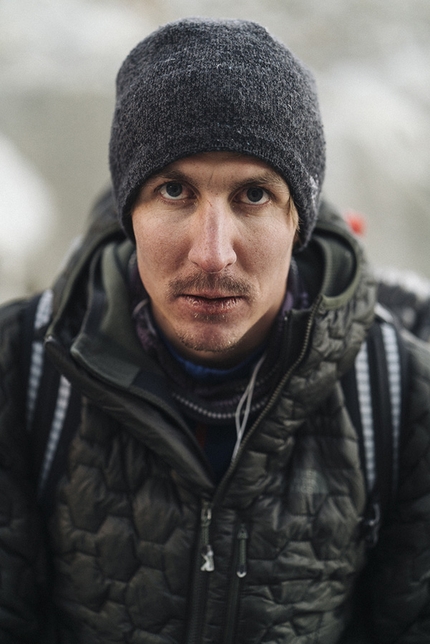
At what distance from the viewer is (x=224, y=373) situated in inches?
67.3

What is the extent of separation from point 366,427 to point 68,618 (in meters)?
1.06

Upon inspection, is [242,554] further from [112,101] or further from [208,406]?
[112,101]

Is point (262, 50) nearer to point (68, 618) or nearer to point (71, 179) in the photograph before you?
point (68, 618)

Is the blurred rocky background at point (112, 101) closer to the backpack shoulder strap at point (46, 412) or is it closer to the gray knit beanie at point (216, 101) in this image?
the backpack shoulder strap at point (46, 412)

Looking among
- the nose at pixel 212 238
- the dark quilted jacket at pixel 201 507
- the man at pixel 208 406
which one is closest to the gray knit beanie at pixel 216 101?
the man at pixel 208 406

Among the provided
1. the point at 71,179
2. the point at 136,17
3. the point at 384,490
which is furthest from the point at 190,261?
the point at 136,17

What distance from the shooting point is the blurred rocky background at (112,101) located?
4.51m

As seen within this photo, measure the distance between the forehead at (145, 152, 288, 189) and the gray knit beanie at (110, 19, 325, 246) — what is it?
0.03 metres

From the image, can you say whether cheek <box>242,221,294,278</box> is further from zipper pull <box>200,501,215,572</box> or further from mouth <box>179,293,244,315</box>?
zipper pull <box>200,501,215,572</box>

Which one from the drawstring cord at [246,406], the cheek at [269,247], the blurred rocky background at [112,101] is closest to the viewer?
the cheek at [269,247]

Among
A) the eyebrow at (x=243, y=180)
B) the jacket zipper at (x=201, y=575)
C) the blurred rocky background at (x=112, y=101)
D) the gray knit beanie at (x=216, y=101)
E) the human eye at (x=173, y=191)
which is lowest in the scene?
the jacket zipper at (x=201, y=575)

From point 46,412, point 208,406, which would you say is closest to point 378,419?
point 208,406

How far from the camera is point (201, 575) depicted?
1.58 meters

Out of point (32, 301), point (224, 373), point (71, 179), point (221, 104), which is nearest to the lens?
point (221, 104)
